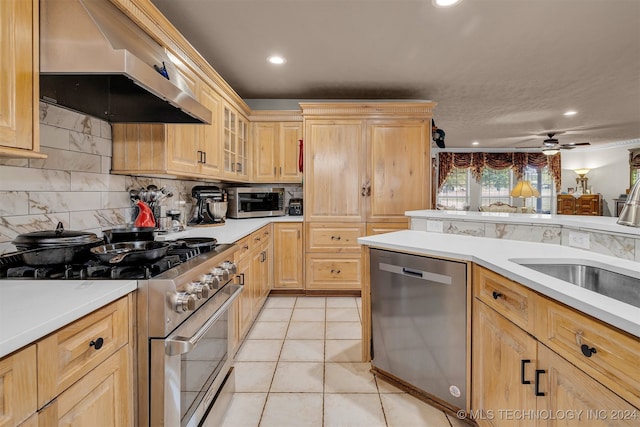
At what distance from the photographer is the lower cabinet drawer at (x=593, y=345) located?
73cm

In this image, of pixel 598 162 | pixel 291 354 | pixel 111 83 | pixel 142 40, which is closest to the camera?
pixel 111 83

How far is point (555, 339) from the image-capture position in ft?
3.24

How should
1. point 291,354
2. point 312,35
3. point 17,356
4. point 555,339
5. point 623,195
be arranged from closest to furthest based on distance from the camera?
1. point 17,356
2. point 555,339
3. point 291,354
4. point 312,35
5. point 623,195

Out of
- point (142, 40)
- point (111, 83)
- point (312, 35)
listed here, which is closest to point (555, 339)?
point (111, 83)

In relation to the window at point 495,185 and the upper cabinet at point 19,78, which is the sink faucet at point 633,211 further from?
the window at point 495,185

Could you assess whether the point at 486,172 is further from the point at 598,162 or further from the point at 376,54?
the point at 376,54

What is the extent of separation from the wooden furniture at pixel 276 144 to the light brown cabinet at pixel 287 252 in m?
0.64

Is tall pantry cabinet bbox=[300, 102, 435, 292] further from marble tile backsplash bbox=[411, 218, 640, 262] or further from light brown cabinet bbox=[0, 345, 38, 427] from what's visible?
light brown cabinet bbox=[0, 345, 38, 427]

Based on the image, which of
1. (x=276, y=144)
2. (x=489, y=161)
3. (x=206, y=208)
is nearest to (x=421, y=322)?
(x=206, y=208)

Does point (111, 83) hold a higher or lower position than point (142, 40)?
lower

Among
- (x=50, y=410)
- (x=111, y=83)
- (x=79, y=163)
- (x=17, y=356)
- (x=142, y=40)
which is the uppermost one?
(x=142, y=40)

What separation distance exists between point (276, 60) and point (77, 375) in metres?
2.81

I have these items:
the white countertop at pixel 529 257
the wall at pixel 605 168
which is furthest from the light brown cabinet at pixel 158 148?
A: the wall at pixel 605 168

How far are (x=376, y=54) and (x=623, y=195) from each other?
826 centimetres
